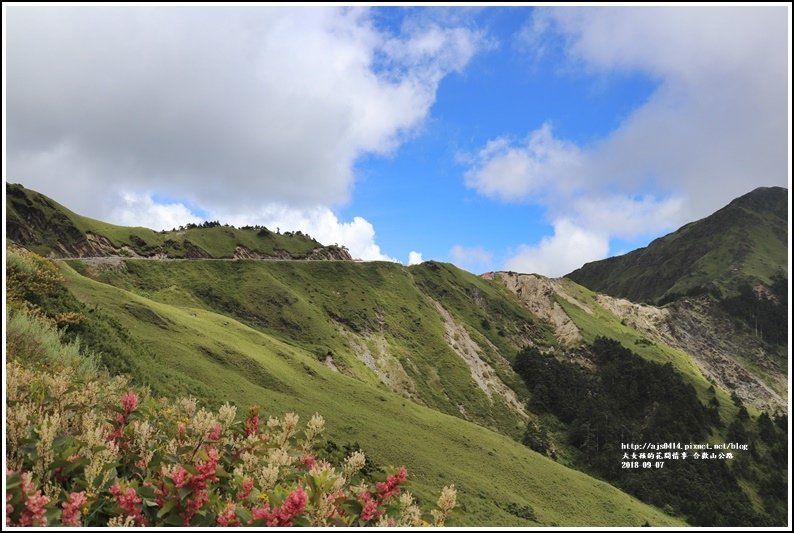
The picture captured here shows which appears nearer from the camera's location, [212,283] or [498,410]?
[212,283]

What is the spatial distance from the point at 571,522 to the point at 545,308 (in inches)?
5620

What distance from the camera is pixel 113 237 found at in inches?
4469

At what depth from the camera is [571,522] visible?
3991 cm

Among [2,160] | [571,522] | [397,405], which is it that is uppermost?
→ [2,160]

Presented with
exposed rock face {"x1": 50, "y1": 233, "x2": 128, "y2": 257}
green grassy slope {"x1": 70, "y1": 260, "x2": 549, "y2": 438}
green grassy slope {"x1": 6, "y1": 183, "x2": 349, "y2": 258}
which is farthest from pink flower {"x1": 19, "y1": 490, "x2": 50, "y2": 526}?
exposed rock face {"x1": 50, "y1": 233, "x2": 128, "y2": 257}

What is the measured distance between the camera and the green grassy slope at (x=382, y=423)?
122ft

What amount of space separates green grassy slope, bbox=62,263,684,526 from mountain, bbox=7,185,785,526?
0.26 m

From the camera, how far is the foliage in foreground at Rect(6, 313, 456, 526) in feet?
20.6

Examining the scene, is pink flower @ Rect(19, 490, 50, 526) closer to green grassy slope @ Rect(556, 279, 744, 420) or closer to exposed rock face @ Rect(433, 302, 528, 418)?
exposed rock face @ Rect(433, 302, 528, 418)

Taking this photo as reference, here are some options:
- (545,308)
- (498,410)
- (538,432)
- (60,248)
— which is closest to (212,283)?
(60,248)

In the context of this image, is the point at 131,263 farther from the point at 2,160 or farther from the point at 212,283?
the point at 2,160

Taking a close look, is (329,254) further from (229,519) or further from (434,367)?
(229,519)

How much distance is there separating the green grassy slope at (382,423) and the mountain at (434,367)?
0.26 m

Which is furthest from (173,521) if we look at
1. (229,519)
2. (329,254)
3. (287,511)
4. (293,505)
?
(329,254)
